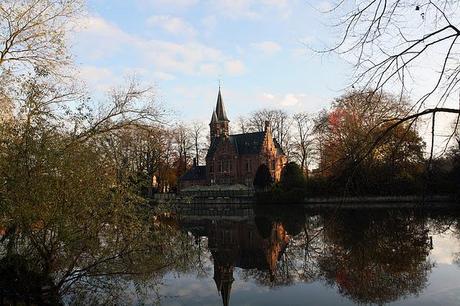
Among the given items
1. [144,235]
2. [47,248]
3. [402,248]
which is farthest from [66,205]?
[402,248]

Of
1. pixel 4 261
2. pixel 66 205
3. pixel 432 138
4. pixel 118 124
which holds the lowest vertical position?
pixel 4 261

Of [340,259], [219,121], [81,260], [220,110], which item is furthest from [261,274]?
[220,110]

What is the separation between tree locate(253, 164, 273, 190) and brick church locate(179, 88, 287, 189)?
9689 millimetres

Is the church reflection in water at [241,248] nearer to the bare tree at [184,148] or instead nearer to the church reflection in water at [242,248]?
the church reflection in water at [242,248]

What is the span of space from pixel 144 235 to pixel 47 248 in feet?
6.49

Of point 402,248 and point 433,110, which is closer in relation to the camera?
point 433,110

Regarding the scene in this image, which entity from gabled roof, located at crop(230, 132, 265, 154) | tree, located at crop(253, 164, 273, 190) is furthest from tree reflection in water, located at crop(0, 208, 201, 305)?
gabled roof, located at crop(230, 132, 265, 154)

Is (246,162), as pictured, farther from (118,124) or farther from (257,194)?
(118,124)

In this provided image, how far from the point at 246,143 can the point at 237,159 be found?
2.59m

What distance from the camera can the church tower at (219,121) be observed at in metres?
68.1

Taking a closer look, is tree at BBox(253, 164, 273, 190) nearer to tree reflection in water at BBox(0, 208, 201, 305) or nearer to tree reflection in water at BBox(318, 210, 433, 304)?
tree reflection in water at BBox(318, 210, 433, 304)

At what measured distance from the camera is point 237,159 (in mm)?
62250

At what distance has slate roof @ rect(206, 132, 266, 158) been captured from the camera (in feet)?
199

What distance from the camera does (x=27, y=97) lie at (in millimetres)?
9312
